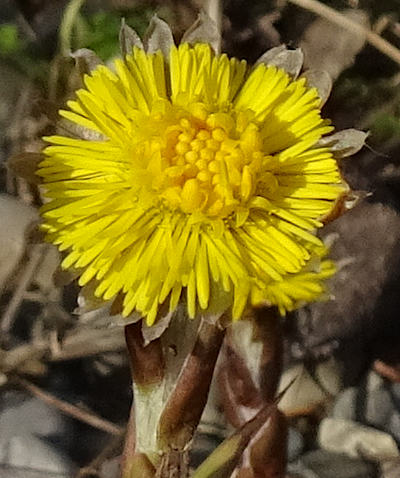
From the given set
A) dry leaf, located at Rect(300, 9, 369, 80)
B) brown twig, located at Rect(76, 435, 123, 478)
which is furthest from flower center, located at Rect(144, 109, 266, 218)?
dry leaf, located at Rect(300, 9, 369, 80)

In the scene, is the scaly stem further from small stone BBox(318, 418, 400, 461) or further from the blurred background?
small stone BBox(318, 418, 400, 461)

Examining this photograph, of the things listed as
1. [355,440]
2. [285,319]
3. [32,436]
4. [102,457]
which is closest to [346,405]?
[355,440]

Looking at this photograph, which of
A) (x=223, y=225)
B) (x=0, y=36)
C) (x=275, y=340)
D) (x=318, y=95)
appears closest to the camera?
(x=223, y=225)

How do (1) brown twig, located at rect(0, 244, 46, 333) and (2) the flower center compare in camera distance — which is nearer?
(2) the flower center

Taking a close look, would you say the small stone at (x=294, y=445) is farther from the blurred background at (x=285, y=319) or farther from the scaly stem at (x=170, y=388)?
the scaly stem at (x=170, y=388)

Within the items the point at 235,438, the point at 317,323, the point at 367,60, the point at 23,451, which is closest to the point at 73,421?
the point at 23,451

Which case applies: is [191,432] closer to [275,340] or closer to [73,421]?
[275,340]

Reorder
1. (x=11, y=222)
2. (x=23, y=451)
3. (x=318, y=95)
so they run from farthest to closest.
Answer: (x=11, y=222) < (x=23, y=451) < (x=318, y=95)

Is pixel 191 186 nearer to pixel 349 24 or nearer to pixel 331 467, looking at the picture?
pixel 331 467
